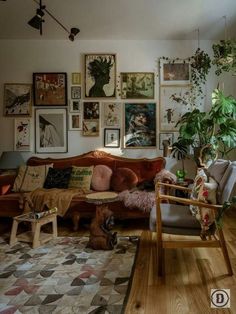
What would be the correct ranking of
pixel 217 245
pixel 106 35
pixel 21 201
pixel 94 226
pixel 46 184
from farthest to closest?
pixel 106 35 < pixel 46 184 < pixel 21 201 < pixel 94 226 < pixel 217 245

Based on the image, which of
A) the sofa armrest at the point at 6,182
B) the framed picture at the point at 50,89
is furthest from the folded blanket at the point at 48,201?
the framed picture at the point at 50,89

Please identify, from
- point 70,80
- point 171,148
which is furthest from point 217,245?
point 70,80

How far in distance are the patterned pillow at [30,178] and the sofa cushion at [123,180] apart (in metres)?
1.00

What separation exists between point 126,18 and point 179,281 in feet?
10.4

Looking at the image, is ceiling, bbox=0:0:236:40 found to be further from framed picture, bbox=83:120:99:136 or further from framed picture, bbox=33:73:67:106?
framed picture, bbox=83:120:99:136

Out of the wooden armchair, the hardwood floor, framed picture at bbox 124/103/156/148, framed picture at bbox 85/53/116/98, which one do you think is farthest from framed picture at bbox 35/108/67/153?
the wooden armchair

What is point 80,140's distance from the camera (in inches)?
180

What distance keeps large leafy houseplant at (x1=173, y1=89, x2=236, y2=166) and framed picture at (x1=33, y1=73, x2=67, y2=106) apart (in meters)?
1.89

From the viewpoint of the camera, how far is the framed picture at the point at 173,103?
4.46m

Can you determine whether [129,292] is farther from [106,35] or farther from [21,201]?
[106,35]

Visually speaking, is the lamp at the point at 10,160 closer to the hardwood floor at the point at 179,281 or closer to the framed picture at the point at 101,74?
the framed picture at the point at 101,74

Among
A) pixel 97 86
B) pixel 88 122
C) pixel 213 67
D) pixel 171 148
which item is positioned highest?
pixel 213 67

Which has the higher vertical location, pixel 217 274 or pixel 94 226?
pixel 94 226

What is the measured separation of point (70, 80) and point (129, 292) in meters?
3.40
